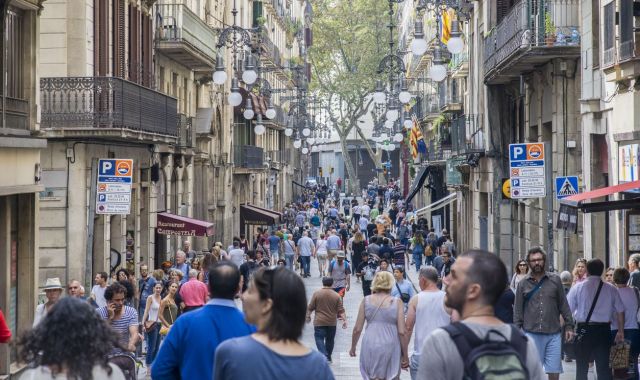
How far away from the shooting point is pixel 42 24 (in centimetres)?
2520

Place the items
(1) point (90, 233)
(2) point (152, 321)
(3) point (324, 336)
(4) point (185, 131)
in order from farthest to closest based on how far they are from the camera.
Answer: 1. (4) point (185, 131)
2. (1) point (90, 233)
3. (2) point (152, 321)
4. (3) point (324, 336)

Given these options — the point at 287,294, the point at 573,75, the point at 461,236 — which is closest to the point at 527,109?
the point at 573,75

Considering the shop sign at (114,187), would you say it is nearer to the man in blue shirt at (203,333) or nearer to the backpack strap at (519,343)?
the man in blue shirt at (203,333)

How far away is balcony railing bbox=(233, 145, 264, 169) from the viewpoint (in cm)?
5388

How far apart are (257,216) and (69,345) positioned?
48.3 meters

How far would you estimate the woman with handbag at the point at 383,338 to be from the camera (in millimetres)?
13297

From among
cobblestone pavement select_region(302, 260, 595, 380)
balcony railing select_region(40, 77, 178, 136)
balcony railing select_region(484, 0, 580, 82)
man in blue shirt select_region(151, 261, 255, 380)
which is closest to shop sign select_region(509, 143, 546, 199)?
cobblestone pavement select_region(302, 260, 595, 380)

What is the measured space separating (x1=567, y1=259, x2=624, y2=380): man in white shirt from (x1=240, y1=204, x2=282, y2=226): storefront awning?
38280 mm

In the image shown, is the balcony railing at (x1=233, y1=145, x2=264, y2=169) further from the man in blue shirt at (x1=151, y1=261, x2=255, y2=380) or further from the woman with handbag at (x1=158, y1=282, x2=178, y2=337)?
the man in blue shirt at (x1=151, y1=261, x2=255, y2=380)

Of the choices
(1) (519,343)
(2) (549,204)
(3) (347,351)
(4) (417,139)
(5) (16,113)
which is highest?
(4) (417,139)

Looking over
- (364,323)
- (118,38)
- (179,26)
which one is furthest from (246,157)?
(364,323)

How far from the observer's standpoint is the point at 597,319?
1525cm

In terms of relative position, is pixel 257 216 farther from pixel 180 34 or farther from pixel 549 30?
pixel 549 30

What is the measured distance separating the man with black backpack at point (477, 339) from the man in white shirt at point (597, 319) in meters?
9.49
